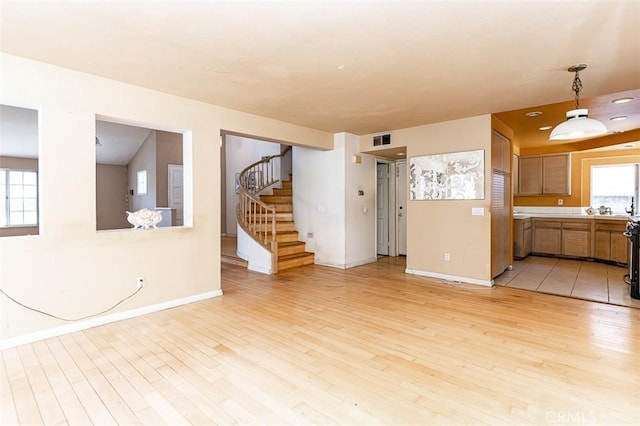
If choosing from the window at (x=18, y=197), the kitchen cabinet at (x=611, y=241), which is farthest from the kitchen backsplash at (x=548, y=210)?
the window at (x=18, y=197)

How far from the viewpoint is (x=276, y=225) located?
6.80 metres

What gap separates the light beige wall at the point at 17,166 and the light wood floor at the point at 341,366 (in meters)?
6.45

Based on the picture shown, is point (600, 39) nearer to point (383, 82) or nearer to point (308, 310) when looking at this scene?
point (383, 82)

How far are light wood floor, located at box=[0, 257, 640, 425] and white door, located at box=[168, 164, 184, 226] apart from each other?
556cm

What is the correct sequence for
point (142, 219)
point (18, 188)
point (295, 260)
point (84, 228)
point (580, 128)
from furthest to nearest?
point (18, 188) < point (295, 260) < point (142, 219) < point (84, 228) < point (580, 128)

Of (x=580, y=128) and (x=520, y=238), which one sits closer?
(x=580, y=128)

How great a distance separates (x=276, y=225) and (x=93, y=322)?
393 cm

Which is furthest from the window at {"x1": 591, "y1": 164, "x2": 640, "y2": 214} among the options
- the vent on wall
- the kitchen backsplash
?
the vent on wall

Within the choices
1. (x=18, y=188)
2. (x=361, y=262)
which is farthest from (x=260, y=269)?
(x=18, y=188)

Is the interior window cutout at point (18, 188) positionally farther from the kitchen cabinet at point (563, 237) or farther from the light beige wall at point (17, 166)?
the kitchen cabinet at point (563, 237)

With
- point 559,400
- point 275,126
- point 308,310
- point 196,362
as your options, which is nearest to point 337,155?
point 275,126

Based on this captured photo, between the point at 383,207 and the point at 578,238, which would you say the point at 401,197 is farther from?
the point at 578,238

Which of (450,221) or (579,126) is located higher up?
(579,126)

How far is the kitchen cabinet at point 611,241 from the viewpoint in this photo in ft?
19.2
